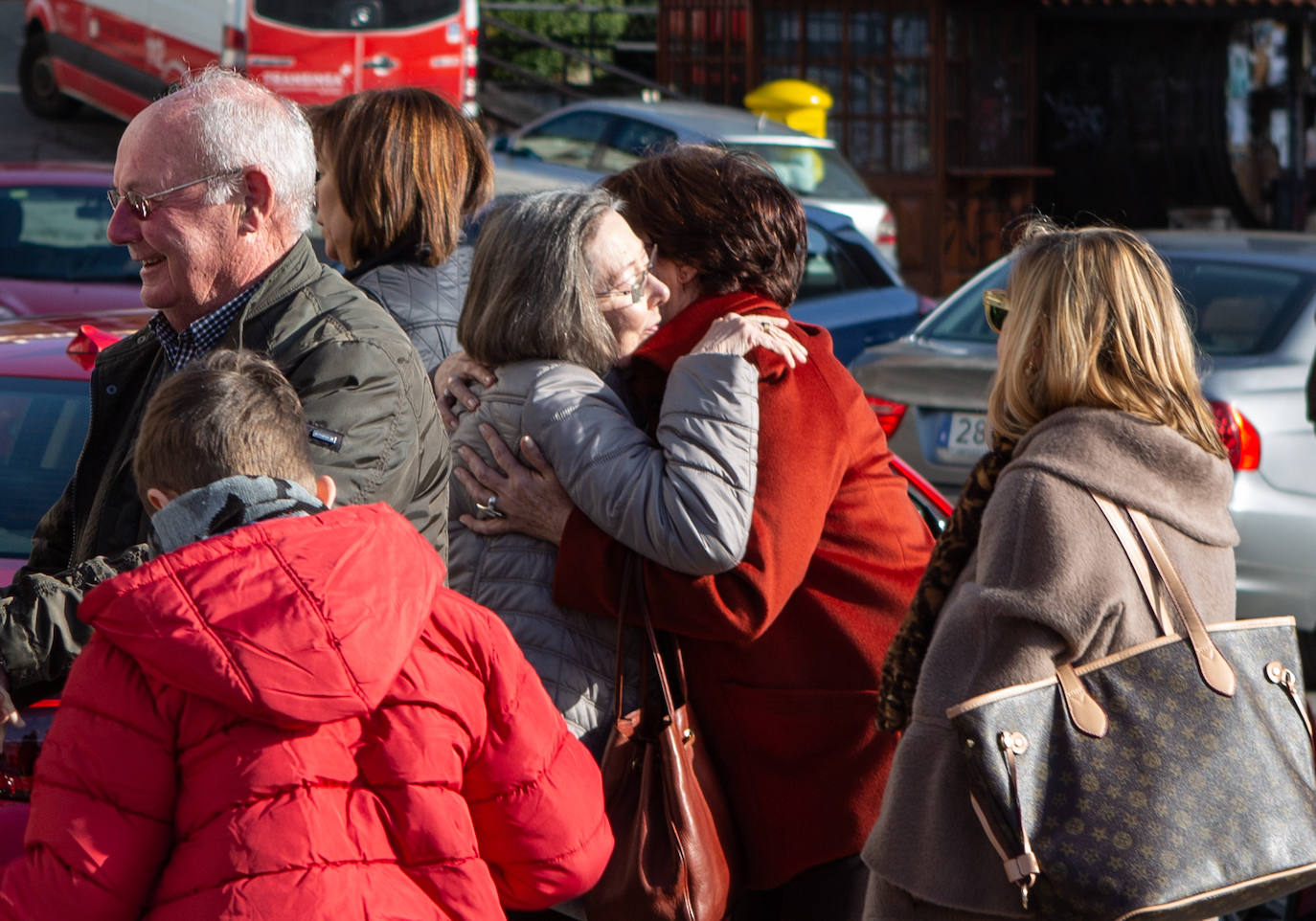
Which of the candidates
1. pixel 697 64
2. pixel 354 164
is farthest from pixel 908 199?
pixel 354 164

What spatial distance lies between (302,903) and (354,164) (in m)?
2.05

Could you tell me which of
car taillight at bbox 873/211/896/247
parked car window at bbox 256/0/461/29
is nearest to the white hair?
car taillight at bbox 873/211/896/247

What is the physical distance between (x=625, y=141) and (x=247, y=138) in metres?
10.9

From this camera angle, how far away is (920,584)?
8.62 feet

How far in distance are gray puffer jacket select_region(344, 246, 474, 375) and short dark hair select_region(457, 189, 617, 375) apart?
2.58 feet

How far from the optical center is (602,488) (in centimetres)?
250

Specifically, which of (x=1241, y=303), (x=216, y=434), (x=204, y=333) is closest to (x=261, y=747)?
(x=216, y=434)

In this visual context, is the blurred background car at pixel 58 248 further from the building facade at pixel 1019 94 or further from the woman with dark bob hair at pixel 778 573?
the building facade at pixel 1019 94

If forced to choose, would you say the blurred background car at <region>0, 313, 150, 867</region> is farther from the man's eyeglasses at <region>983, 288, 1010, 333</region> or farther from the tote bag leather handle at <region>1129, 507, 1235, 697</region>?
the tote bag leather handle at <region>1129, 507, 1235, 697</region>

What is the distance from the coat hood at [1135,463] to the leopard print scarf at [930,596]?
0.17 meters

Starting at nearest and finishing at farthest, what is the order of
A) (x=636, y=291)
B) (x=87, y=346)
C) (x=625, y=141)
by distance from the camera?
1. (x=636, y=291)
2. (x=87, y=346)
3. (x=625, y=141)

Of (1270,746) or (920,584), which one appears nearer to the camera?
(1270,746)

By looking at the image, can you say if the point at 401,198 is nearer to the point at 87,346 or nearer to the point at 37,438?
the point at 87,346

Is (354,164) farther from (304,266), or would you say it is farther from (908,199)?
(908,199)
